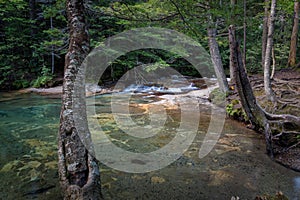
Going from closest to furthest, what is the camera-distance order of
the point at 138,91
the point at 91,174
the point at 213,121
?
1. the point at 91,174
2. the point at 213,121
3. the point at 138,91

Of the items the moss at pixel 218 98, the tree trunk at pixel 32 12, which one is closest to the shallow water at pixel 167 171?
the moss at pixel 218 98

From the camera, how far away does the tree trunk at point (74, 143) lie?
2477mm

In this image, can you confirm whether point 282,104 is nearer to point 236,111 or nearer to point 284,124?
point 284,124

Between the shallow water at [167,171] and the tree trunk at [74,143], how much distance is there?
0.68 meters

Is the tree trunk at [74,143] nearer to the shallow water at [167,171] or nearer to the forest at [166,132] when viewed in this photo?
the forest at [166,132]

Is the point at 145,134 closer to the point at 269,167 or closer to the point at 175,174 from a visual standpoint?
the point at 175,174

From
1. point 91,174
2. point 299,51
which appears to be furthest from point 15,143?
point 299,51

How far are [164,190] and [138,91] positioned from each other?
1079 centimetres

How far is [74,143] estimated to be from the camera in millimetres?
2635

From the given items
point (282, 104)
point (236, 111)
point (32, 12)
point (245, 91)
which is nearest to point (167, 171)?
point (245, 91)

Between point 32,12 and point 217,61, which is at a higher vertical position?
point 32,12

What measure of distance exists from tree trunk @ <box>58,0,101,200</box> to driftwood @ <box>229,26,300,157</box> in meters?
2.83

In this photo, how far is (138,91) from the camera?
546 inches

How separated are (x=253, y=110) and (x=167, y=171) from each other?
8.48 ft
